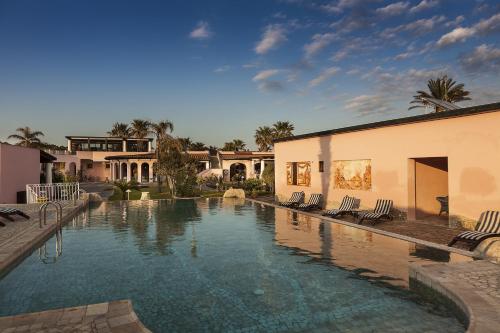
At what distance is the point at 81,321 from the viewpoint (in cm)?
512

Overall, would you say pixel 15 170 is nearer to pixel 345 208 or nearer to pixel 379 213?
pixel 345 208

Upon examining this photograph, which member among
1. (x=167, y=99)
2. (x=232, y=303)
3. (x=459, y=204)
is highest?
(x=167, y=99)

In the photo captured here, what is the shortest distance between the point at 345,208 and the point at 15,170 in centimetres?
2074

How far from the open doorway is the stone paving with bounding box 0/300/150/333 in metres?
13.3

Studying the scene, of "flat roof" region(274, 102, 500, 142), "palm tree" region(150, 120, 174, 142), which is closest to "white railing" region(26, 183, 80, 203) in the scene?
"flat roof" region(274, 102, 500, 142)

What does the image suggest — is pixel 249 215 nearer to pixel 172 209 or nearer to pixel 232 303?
pixel 172 209

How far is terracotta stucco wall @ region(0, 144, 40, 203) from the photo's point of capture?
20.3 m

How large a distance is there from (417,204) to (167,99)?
1000 inches

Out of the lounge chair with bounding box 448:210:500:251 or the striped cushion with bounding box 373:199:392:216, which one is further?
the striped cushion with bounding box 373:199:392:216

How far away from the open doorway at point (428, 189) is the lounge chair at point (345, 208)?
2.68 meters

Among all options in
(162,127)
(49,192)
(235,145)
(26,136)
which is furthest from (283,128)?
(49,192)

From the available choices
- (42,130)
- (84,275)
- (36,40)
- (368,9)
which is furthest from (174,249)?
(42,130)

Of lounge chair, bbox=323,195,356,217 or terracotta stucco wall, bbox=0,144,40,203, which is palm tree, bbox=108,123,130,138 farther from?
lounge chair, bbox=323,195,356,217

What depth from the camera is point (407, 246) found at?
10.4 metres
